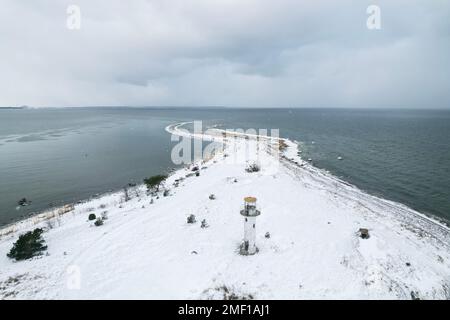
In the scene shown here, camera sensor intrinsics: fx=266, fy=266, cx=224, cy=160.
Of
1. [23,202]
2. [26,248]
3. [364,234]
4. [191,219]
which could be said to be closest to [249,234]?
[191,219]

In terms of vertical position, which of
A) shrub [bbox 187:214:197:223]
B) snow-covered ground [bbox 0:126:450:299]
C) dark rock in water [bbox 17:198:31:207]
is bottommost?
dark rock in water [bbox 17:198:31:207]

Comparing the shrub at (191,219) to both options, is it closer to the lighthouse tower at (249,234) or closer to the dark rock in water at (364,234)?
the lighthouse tower at (249,234)

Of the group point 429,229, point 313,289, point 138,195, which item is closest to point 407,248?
point 429,229

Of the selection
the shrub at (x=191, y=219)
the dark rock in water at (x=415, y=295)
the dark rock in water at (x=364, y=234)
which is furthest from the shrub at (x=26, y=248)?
the dark rock in water at (x=415, y=295)

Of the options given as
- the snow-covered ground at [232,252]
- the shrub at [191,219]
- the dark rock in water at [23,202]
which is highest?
the shrub at [191,219]

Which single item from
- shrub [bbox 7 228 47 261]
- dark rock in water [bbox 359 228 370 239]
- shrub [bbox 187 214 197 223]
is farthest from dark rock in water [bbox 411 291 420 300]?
shrub [bbox 7 228 47 261]

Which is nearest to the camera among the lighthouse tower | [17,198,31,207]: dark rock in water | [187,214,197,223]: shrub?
the lighthouse tower

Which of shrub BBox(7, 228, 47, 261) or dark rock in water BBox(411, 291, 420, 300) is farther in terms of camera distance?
shrub BBox(7, 228, 47, 261)

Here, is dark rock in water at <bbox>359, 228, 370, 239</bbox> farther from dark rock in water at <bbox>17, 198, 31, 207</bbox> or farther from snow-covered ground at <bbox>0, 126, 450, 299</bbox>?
dark rock in water at <bbox>17, 198, 31, 207</bbox>
